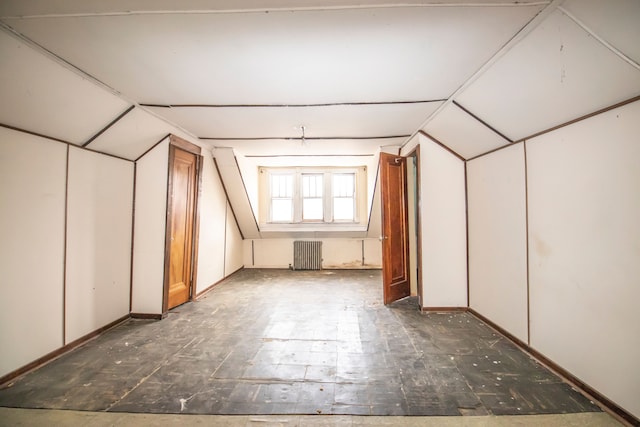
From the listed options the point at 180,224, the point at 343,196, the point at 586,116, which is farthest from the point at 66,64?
the point at 343,196

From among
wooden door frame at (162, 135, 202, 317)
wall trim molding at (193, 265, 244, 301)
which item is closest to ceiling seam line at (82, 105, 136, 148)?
wooden door frame at (162, 135, 202, 317)

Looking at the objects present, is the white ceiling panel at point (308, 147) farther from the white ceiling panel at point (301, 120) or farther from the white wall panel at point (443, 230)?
the white wall panel at point (443, 230)

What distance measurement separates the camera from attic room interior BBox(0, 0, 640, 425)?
1652 mm

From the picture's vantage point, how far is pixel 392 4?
149 centimetres

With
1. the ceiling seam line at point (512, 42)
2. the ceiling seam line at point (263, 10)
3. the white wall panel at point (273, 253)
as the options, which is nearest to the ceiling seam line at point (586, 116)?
the ceiling seam line at point (512, 42)

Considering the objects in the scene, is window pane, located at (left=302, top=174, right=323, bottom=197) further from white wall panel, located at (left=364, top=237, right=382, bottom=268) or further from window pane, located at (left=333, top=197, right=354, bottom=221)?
white wall panel, located at (left=364, top=237, right=382, bottom=268)

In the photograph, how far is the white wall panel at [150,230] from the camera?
349 cm

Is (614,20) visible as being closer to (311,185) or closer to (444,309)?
(444,309)

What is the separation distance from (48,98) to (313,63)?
7.33ft

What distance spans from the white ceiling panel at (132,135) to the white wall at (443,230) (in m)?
3.52

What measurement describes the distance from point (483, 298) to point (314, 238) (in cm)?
403

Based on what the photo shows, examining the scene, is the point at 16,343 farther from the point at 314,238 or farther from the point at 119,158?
the point at 314,238

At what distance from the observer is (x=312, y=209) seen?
6.70 m

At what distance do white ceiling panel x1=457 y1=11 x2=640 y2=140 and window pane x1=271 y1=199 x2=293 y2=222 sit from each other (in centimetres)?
486
